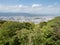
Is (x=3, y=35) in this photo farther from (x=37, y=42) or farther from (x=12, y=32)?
(x=37, y=42)

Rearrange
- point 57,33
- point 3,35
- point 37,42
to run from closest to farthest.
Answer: point 37,42 < point 3,35 < point 57,33

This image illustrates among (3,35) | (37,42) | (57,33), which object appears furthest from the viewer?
(57,33)

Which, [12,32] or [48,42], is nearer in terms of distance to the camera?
[48,42]

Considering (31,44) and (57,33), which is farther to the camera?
(57,33)

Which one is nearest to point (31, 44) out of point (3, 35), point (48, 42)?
point (48, 42)

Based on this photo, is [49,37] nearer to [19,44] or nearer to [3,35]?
[19,44]

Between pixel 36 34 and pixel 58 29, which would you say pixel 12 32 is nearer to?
pixel 36 34

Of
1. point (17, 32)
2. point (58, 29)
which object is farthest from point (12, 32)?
point (58, 29)

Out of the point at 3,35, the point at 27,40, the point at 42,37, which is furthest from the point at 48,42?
the point at 3,35
